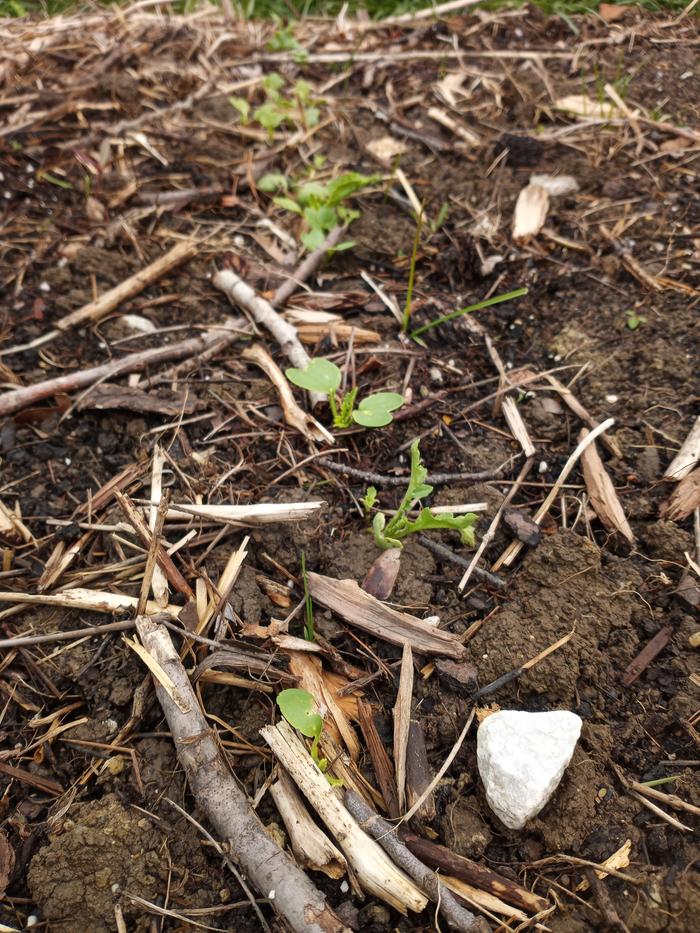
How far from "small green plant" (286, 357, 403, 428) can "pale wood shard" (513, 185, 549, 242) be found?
1.00m

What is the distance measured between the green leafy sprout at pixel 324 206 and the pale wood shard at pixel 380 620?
4.47ft

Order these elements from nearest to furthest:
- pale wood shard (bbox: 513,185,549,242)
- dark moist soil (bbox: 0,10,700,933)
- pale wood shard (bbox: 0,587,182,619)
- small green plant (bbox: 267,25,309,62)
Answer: dark moist soil (bbox: 0,10,700,933) < pale wood shard (bbox: 0,587,182,619) < pale wood shard (bbox: 513,185,549,242) < small green plant (bbox: 267,25,309,62)

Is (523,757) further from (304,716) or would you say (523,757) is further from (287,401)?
(287,401)

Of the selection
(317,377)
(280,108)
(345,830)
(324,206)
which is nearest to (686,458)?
(317,377)

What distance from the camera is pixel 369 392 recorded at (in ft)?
6.97

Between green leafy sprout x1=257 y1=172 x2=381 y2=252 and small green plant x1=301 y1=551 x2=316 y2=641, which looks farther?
green leafy sprout x1=257 y1=172 x2=381 y2=252

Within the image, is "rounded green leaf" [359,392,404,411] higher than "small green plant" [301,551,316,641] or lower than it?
higher

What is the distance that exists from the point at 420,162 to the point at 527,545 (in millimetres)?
1902

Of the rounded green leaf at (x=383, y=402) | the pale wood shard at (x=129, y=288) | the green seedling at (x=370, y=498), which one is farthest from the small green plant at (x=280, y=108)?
the green seedling at (x=370, y=498)

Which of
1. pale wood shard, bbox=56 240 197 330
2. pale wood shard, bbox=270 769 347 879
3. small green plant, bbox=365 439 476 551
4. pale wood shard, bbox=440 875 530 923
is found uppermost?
pale wood shard, bbox=56 240 197 330

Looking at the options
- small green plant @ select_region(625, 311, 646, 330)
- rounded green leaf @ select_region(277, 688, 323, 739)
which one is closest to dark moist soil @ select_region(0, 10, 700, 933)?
small green plant @ select_region(625, 311, 646, 330)

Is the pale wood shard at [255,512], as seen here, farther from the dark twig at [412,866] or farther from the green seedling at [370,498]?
the dark twig at [412,866]

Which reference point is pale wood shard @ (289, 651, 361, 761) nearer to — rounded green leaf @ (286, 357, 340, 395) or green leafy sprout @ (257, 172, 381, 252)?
rounded green leaf @ (286, 357, 340, 395)

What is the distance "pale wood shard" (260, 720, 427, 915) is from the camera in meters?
1.30
